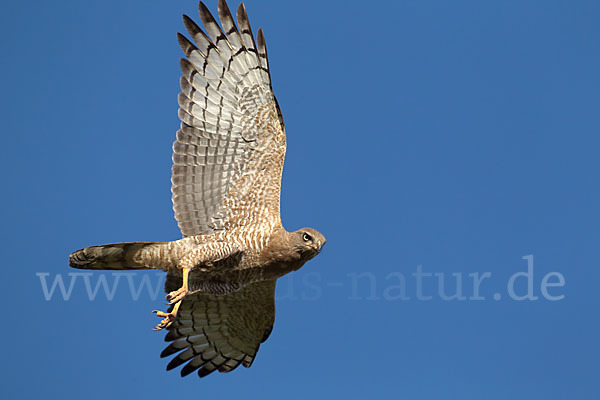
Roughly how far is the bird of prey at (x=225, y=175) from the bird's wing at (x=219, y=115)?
12mm

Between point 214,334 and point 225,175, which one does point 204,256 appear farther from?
point 214,334

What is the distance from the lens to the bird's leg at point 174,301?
32.5 ft

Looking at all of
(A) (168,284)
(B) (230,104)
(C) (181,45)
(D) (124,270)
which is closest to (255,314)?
(A) (168,284)

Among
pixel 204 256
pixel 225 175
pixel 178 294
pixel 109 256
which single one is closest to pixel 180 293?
pixel 178 294

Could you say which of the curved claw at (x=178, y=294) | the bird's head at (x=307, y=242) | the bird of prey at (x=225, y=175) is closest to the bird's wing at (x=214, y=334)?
the bird of prey at (x=225, y=175)

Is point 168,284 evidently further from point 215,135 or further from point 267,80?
Answer: point 267,80

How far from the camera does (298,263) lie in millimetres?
10453

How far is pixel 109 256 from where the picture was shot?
10102mm

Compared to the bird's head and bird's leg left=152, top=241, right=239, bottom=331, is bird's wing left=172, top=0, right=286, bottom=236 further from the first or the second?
the bird's head

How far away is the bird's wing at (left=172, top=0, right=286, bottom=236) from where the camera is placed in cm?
1037

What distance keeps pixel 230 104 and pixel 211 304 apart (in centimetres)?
317

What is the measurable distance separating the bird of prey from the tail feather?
1 centimetres

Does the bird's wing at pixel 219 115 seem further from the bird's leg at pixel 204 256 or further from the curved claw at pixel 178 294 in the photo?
the curved claw at pixel 178 294

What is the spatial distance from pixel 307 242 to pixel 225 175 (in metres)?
1.38
